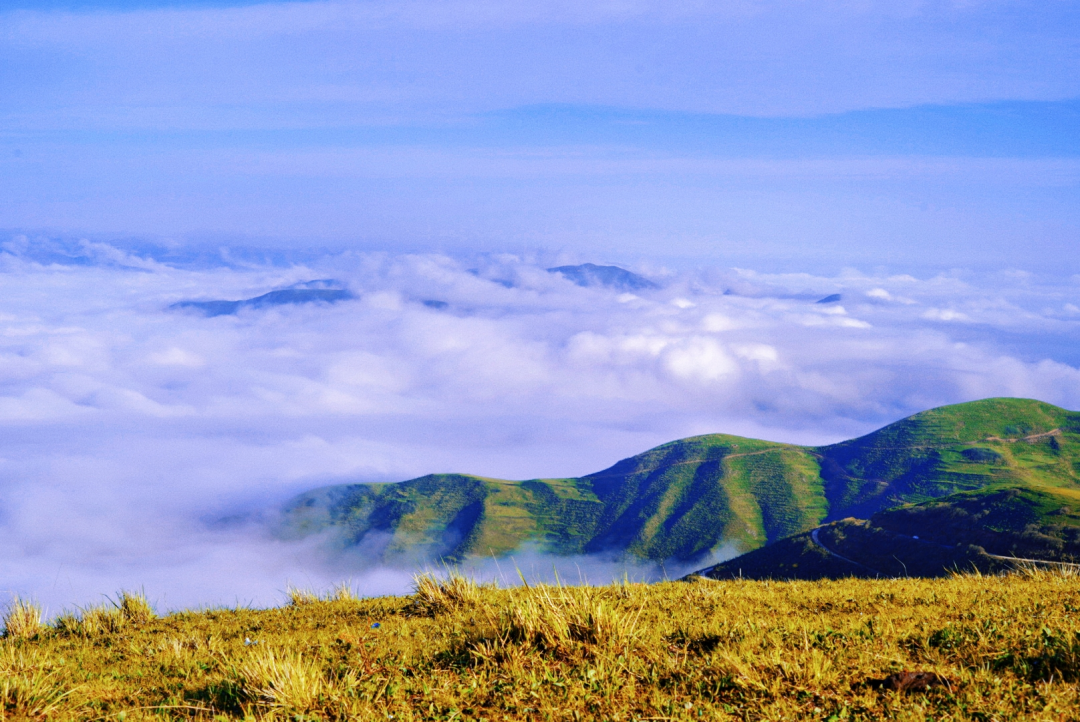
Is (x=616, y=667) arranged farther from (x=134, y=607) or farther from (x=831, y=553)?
(x=831, y=553)

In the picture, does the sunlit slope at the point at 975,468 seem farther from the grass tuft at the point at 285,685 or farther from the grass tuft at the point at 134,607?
the grass tuft at the point at 285,685

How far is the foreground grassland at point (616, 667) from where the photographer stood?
5379 mm

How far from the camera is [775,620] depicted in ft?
25.8

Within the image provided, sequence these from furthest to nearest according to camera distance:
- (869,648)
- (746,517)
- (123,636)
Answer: (746,517)
(123,636)
(869,648)

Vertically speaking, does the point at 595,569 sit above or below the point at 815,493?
below

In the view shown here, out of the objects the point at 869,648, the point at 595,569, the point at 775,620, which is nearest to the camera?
the point at 869,648

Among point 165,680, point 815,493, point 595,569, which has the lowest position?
Answer: point 595,569

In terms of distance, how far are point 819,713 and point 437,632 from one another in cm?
476

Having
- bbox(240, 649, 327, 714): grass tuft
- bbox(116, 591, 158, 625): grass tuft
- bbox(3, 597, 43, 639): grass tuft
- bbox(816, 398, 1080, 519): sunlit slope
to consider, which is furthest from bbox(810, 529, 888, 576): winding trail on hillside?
bbox(240, 649, 327, 714): grass tuft

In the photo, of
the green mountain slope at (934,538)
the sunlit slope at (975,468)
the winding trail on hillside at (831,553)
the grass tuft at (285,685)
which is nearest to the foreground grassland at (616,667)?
the grass tuft at (285,685)

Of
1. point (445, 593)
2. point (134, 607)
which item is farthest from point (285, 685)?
point (134, 607)

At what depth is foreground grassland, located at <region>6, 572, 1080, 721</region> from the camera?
5.38m

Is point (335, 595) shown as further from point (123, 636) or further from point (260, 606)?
point (123, 636)

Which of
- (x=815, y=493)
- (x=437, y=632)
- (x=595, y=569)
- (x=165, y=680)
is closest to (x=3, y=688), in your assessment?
(x=165, y=680)
